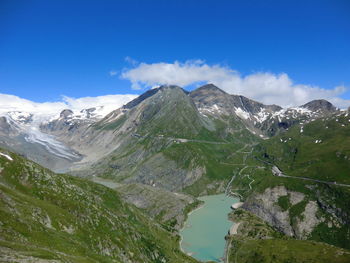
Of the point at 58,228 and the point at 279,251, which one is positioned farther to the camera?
the point at 279,251

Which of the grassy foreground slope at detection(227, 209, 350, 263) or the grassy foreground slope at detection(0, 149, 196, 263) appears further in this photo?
the grassy foreground slope at detection(227, 209, 350, 263)

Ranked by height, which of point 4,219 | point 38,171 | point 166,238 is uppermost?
point 38,171

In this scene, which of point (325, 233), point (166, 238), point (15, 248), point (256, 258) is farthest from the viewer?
point (325, 233)

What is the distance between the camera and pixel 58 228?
87.8 meters

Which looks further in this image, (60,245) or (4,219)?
(60,245)

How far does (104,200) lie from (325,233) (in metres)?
145

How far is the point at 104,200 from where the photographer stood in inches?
6270

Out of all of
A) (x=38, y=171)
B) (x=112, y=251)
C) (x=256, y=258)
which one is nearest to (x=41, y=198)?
(x=38, y=171)

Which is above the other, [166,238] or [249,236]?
[249,236]

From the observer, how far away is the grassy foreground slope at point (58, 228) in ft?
217

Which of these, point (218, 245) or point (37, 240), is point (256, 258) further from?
point (37, 240)

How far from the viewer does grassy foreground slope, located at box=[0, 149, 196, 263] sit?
66.2 metres

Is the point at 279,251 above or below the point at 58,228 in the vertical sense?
above

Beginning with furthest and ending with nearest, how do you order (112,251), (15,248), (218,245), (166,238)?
(218,245) < (166,238) < (112,251) < (15,248)
